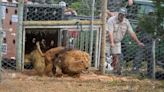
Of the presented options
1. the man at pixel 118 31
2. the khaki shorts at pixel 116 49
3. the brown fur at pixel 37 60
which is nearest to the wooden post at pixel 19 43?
the brown fur at pixel 37 60

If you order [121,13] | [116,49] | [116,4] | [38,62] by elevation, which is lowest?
[38,62]

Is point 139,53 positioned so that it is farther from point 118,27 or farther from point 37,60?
point 37,60

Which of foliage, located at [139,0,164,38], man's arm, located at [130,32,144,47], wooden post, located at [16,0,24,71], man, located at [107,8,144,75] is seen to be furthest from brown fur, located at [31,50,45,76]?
foliage, located at [139,0,164,38]

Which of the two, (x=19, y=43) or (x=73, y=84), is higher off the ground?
(x=19, y=43)

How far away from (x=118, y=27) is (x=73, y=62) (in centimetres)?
178

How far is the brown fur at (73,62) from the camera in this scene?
9000 mm

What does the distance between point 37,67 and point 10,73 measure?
51cm

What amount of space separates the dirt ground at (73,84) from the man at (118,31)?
97 centimetres

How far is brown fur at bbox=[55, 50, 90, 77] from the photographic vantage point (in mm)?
9000

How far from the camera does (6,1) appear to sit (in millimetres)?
10203

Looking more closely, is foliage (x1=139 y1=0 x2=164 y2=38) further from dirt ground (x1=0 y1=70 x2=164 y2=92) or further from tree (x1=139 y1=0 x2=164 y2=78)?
dirt ground (x1=0 y1=70 x2=164 y2=92)

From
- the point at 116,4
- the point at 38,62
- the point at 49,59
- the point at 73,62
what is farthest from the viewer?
the point at 116,4

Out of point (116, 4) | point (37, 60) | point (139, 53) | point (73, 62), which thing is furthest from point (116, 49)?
point (37, 60)

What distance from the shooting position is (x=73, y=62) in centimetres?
901
